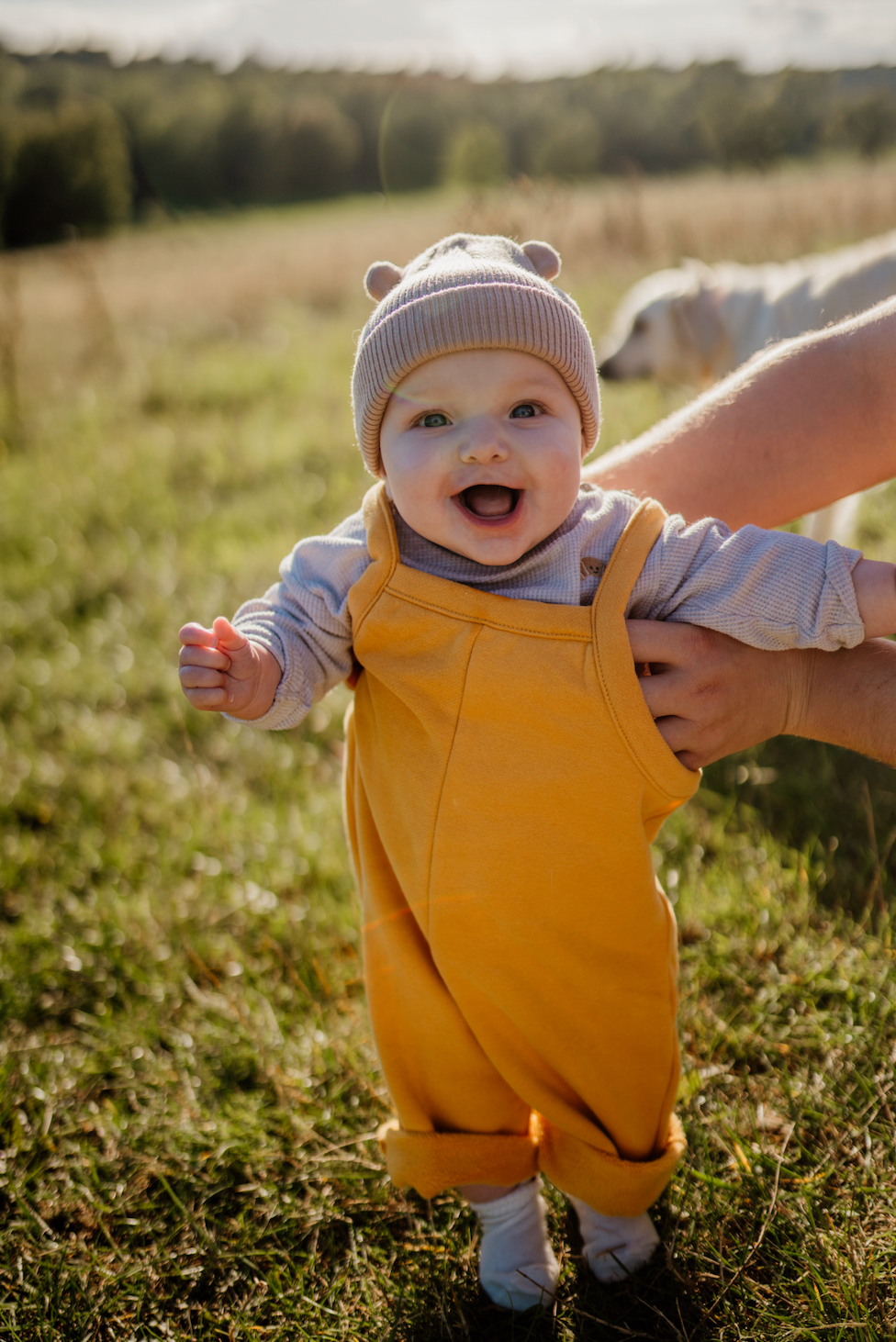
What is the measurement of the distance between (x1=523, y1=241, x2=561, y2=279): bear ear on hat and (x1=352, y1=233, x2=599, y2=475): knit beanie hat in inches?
0.9

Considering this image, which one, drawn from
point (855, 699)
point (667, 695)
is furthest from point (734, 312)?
point (667, 695)

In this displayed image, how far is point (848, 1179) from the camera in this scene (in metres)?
1.46

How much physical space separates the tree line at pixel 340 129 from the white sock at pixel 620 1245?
9.10 m

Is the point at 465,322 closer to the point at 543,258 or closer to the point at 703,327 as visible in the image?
the point at 543,258

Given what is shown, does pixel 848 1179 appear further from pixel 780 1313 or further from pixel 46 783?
pixel 46 783

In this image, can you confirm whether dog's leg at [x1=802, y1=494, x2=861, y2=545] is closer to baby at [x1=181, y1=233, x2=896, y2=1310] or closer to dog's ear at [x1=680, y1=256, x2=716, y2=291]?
dog's ear at [x1=680, y1=256, x2=716, y2=291]

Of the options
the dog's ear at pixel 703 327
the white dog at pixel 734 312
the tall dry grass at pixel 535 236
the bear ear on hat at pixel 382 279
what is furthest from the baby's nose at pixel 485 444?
the dog's ear at pixel 703 327

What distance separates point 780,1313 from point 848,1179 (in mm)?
252

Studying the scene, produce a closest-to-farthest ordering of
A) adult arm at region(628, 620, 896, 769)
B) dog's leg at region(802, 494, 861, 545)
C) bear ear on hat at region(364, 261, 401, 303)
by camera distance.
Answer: adult arm at region(628, 620, 896, 769)
bear ear on hat at region(364, 261, 401, 303)
dog's leg at region(802, 494, 861, 545)

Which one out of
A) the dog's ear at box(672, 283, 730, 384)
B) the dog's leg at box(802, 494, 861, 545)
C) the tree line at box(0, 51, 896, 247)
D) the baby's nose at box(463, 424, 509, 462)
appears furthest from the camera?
the tree line at box(0, 51, 896, 247)

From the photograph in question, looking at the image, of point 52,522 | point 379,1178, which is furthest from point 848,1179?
point 52,522

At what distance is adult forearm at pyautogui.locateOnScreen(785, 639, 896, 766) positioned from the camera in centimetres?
125

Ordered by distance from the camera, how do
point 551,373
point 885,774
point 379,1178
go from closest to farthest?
point 551,373 < point 379,1178 < point 885,774

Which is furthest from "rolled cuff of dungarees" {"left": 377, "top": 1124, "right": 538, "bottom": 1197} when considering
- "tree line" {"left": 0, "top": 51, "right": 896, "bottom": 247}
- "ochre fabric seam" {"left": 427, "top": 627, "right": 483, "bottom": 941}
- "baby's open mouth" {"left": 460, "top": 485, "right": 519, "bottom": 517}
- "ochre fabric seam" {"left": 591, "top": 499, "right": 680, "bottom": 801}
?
"tree line" {"left": 0, "top": 51, "right": 896, "bottom": 247}
